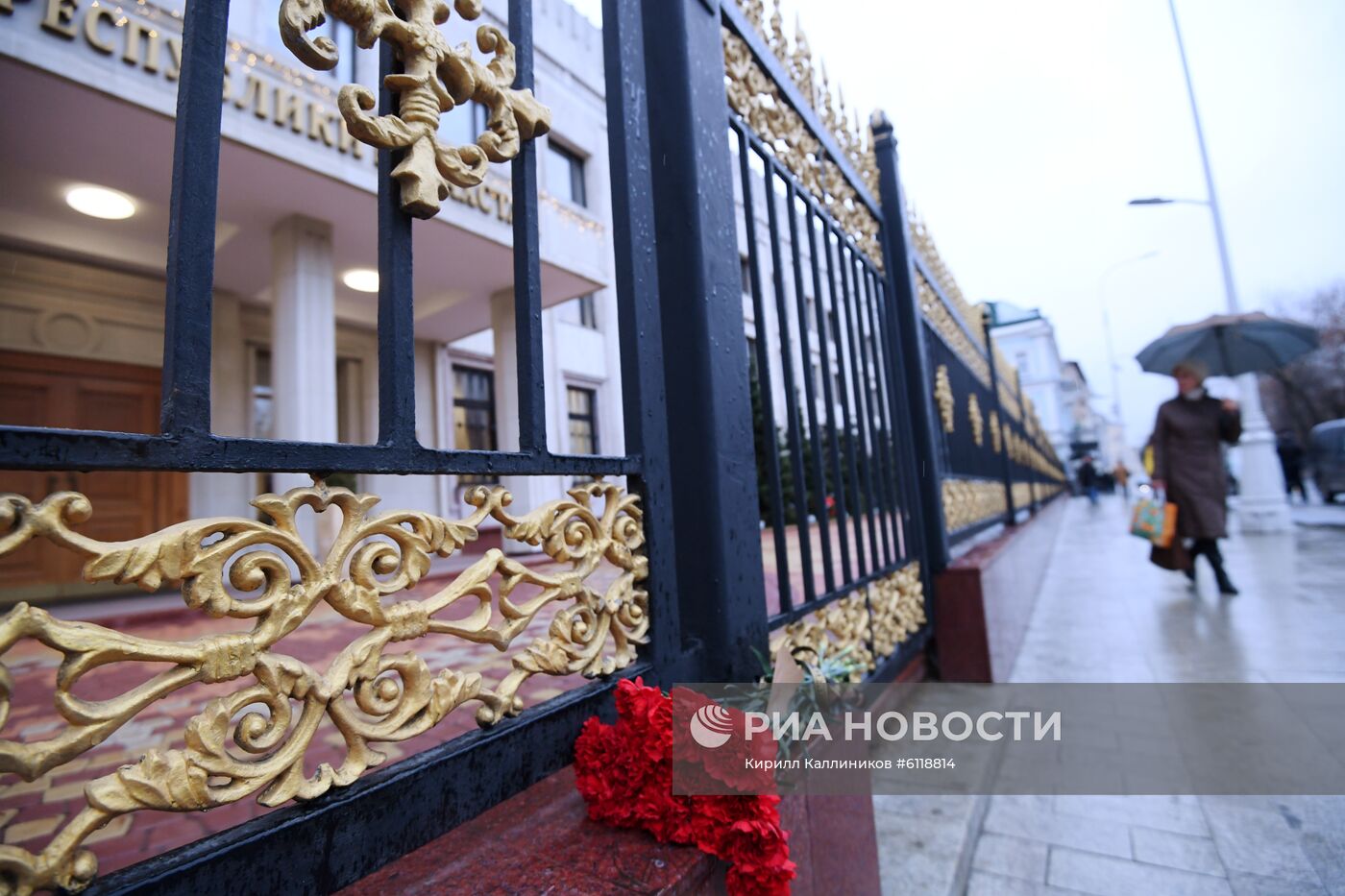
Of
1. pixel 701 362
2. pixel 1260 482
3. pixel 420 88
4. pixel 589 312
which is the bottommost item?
pixel 1260 482

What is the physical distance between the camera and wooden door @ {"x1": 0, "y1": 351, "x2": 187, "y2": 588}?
6.23 metres

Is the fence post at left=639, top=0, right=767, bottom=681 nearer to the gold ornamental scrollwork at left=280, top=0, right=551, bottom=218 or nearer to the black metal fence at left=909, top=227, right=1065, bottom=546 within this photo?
the gold ornamental scrollwork at left=280, top=0, right=551, bottom=218

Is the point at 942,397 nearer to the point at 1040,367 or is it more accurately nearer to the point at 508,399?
the point at 508,399

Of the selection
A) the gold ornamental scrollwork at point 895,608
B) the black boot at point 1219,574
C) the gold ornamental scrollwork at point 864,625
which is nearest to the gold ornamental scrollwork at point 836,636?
the gold ornamental scrollwork at point 864,625

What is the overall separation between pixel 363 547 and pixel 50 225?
7.94 meters

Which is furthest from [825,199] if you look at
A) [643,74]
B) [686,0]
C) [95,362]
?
[95,362]

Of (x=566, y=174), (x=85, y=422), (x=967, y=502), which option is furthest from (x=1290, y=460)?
(x=85, y=422)

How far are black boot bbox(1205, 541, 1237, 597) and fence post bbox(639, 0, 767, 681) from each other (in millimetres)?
5614

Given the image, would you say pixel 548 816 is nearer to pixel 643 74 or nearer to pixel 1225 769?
pixel 643 74

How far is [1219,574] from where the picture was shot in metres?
4.98

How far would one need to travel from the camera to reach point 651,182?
1458mm

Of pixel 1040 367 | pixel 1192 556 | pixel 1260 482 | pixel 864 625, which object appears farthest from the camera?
pixel 1040 367

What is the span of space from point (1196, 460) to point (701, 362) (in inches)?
225

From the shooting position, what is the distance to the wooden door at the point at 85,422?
20.4ft
